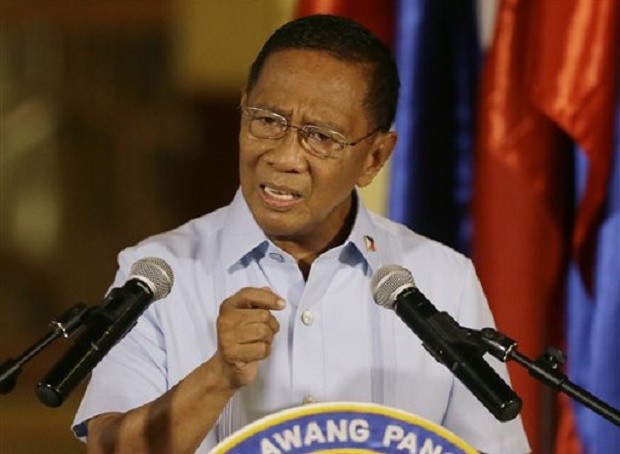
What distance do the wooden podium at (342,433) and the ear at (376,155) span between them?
605 millimetres

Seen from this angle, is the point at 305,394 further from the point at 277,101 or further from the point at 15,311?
the point at 15,311

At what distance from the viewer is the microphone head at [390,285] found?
1.46m

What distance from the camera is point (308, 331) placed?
1.88 metres

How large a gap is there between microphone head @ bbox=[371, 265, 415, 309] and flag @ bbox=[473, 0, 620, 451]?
1.08m

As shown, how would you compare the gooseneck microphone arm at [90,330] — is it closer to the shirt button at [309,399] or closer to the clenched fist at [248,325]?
the clenched fist at [248,325]

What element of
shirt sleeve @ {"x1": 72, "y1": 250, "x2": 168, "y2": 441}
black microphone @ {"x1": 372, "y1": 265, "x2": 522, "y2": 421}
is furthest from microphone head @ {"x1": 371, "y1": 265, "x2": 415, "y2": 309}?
shirt sleeve @ {"x1": 72, "y1": 250, "x2": 168, "y2": 441}

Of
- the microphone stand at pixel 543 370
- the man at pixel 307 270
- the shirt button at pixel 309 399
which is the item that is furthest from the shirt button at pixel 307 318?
the microphone stand at pixel 543 370

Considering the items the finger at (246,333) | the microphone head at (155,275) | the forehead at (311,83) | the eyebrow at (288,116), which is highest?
the forehead at (311,83)

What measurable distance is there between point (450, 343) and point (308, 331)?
0.54 meters

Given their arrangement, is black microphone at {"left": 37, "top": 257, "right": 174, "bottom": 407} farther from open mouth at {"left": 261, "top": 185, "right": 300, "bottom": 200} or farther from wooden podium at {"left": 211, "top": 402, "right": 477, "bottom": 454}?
open mouth at {"left": 261, "top": 185, "right": 300, "bottom": 200}

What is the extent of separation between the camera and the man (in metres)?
1.81

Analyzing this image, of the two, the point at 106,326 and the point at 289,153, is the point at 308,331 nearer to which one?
the point at 289,153

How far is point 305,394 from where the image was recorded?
1.87 meters

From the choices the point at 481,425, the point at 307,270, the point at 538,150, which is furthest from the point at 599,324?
the point at 307,270
